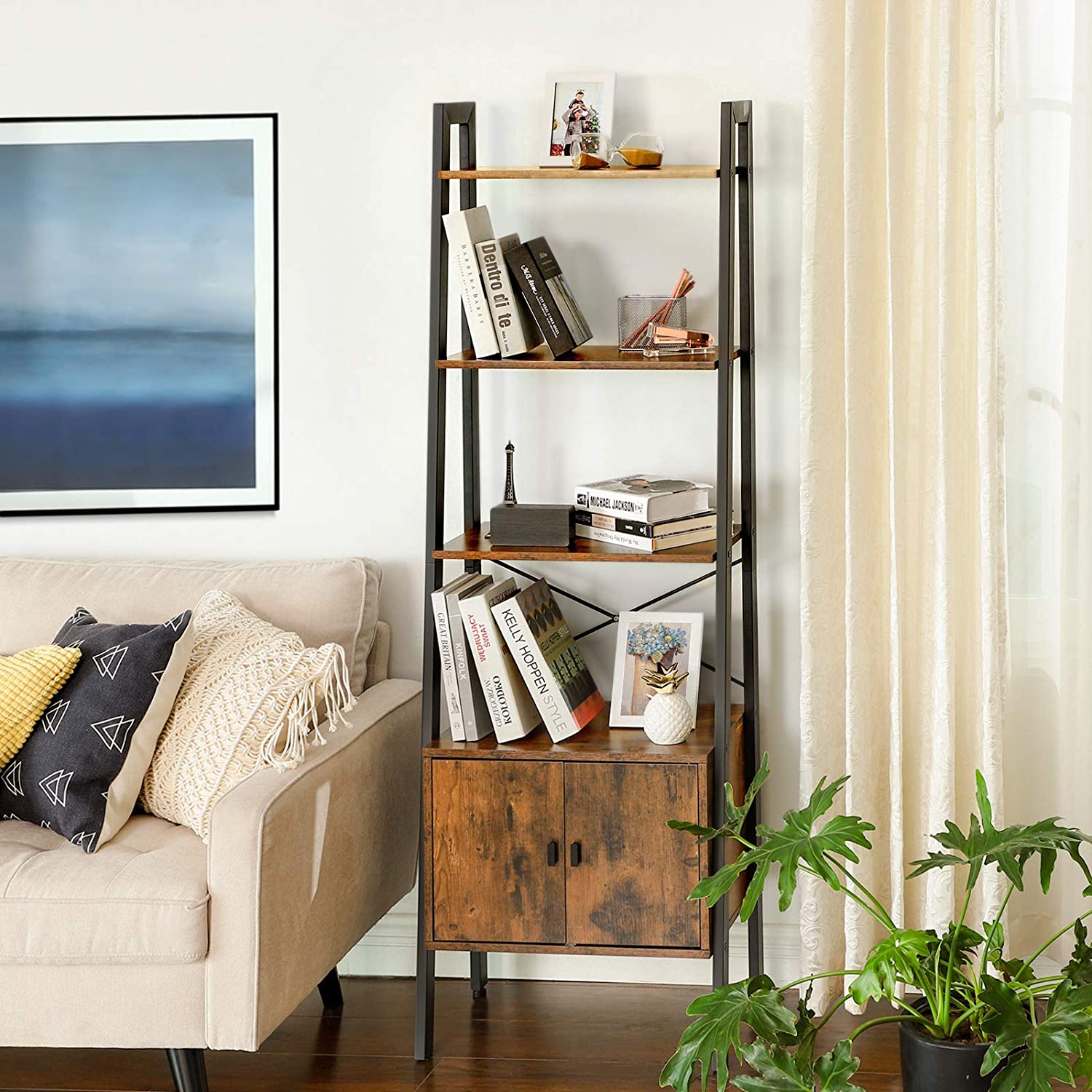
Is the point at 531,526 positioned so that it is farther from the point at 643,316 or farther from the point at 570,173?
the point at 570,173

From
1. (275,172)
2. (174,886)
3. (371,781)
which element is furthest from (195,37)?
(174,886)

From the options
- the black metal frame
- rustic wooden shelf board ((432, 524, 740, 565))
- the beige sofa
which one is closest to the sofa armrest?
the beige sofa

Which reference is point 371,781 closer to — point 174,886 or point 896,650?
point 174,886

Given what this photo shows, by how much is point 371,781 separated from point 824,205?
135cm

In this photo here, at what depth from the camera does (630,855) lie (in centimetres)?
239

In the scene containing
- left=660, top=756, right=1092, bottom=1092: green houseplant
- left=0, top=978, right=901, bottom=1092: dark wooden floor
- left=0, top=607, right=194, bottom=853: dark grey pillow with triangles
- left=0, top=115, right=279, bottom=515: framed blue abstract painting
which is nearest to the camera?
left=660, top=756, right=1092, bottom=1092: green houseplant

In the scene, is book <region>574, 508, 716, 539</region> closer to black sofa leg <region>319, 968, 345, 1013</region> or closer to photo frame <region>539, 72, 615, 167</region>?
photo frame <region>539, 72, 615, 167</region>

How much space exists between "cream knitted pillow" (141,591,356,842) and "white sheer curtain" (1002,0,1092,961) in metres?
1.33

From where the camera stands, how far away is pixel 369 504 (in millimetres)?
2893

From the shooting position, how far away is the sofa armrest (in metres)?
2.03

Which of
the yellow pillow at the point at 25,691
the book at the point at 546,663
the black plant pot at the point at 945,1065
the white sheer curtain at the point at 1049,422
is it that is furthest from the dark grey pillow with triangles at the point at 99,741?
the white sheer curtain at the point at 1049,422

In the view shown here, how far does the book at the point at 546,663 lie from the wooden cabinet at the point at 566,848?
7 cm

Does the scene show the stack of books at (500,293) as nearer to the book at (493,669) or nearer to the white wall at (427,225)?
the white wall at (427,225)

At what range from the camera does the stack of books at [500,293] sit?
2.47 m
